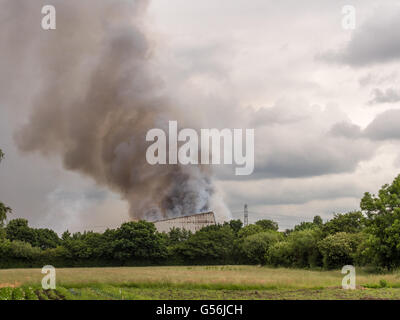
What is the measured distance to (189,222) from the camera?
5039 inches

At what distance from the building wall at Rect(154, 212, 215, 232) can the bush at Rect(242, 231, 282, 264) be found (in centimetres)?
3779

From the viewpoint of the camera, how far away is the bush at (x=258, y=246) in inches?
3287

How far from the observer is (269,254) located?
76.1 meters

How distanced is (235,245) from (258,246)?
22.7 feet

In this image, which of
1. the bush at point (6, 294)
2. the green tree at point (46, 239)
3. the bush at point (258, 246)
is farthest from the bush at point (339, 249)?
the green tree at point (46, 239)

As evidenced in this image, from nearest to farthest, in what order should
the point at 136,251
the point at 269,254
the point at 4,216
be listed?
the point at 4,216
the point at 269,254
the point at 136,251

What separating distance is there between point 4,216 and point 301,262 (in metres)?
42.2

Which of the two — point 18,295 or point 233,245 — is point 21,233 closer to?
point 233,245

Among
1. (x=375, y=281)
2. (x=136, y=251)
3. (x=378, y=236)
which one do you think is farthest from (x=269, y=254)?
(x=375, y=281)

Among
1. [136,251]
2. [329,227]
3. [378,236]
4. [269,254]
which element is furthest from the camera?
[136,251]

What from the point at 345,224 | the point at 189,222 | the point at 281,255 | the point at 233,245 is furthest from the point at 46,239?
the point at 345,224

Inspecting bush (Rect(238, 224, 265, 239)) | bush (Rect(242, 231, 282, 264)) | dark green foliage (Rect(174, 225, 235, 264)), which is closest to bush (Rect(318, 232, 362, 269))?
bush (Rect(242, 231, 282, 264))

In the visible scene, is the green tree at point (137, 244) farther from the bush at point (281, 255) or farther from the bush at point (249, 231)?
the bush at point (281, 255)
